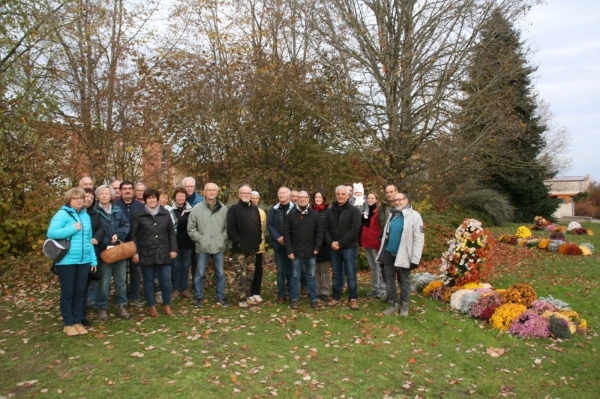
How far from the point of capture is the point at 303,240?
7.36 m

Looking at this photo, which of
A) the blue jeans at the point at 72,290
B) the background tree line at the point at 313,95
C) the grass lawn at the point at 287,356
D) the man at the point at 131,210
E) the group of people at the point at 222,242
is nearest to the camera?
the grass lawn at the point at 287,356

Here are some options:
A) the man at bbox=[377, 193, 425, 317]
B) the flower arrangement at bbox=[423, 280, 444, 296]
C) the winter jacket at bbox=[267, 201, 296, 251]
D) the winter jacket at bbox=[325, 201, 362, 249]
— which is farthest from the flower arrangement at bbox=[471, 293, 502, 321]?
the winter jacket at bbox=[267, 201, 296, 251]

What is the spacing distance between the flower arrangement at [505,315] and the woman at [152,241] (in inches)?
185

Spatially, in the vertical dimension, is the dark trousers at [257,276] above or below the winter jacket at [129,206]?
below

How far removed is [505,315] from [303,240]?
10.3ft

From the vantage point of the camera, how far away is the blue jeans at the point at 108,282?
6.62 m

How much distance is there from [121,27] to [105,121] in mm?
3900

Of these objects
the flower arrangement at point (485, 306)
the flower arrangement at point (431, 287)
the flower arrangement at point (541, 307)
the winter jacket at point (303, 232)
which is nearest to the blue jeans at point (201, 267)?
the winter jacket at point (303, 232)

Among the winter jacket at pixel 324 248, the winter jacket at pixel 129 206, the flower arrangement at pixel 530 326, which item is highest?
the winter jacket at pixel 129 206

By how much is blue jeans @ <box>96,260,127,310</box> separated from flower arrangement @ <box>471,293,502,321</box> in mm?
5259

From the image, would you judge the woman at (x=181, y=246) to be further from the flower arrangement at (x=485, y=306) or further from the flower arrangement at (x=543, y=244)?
the flower arrangement at (x=543, y=244)

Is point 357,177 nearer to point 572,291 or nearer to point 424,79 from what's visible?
point 424,79

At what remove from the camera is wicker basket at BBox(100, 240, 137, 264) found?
634 centimetres

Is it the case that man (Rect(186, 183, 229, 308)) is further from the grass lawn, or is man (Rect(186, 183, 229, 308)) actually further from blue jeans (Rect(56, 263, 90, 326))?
blue jeans (Rect(56, 263, 90, 326))
